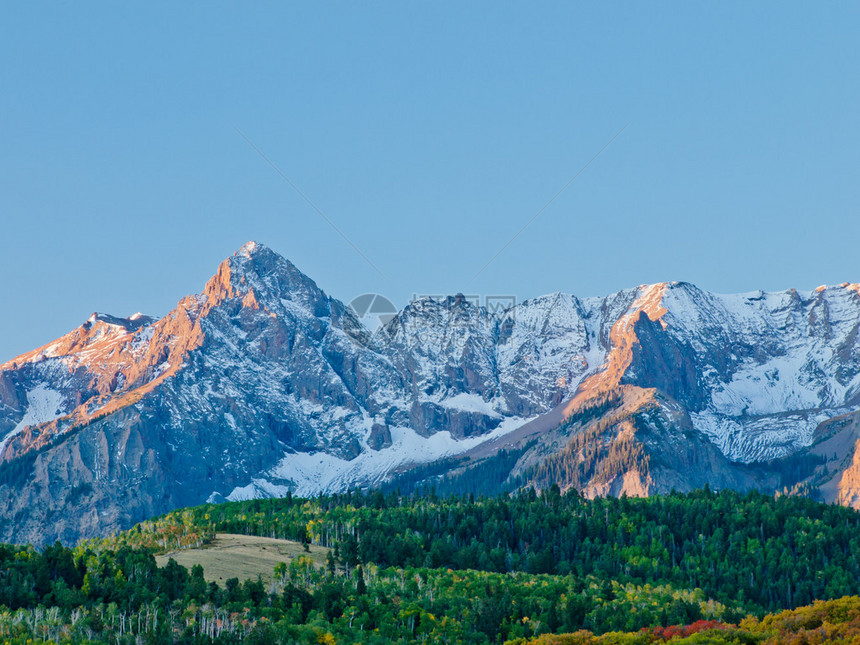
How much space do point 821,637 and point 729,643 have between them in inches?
689

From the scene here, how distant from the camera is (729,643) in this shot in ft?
641

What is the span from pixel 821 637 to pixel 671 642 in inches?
988

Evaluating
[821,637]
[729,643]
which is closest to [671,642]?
[729,643]

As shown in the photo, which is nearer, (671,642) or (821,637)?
(821,637)

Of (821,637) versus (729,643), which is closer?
(821,637)

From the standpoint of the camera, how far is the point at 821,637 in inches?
7131

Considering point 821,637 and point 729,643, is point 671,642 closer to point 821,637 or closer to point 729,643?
point 729,643

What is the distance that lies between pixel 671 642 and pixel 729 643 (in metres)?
8.59

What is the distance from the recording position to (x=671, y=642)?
19888 centimetres
